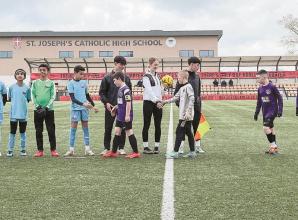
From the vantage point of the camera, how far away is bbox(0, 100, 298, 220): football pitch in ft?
17.4

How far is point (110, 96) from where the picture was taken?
31.8 ft

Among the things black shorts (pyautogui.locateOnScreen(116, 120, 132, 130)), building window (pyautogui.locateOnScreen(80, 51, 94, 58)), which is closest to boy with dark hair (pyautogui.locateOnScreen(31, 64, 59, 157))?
black shorts (pyautogui.locateOnScreen(116, 120, 132, 130))

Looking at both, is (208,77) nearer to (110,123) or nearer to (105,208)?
(110,123)

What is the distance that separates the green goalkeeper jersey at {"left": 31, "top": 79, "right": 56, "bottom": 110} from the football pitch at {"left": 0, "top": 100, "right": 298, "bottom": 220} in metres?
1.03

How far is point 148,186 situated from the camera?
21.8ft

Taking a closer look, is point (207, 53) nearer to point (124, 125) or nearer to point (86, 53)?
point (86, 53)

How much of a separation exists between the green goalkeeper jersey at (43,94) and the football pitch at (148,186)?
1.03m

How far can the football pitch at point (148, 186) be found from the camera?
209 inches

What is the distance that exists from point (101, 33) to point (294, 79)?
2946cm

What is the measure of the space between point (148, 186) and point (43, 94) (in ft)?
12.3

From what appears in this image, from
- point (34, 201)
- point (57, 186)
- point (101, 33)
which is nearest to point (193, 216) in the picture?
point (34, 201)

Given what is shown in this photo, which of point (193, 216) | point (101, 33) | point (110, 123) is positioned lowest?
point (193, 216)

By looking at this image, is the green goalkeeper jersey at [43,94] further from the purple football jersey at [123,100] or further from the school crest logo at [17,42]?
the school crest logo at [17,42]

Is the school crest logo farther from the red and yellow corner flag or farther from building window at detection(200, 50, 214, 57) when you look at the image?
the red and yellow corner flag
